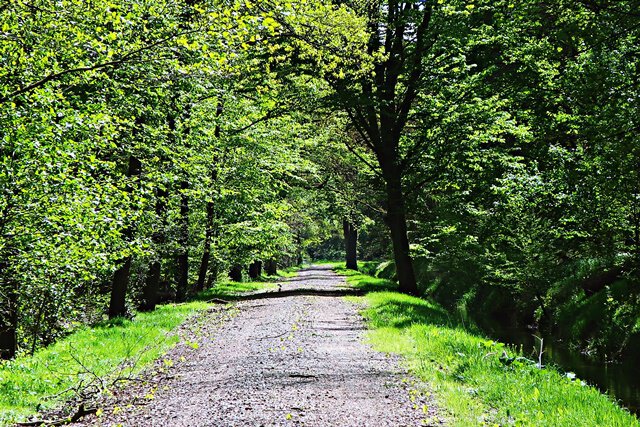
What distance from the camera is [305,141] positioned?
26734 millimetres

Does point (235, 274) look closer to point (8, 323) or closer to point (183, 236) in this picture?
point (183, 236)

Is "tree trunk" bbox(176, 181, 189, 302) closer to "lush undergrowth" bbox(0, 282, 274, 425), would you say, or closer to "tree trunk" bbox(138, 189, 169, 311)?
"tree trunk" bbox(138, 189, 169, 311)

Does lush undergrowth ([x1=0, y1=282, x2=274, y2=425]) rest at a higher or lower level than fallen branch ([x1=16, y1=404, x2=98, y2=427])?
higher

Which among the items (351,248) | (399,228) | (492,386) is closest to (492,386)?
(492,386)

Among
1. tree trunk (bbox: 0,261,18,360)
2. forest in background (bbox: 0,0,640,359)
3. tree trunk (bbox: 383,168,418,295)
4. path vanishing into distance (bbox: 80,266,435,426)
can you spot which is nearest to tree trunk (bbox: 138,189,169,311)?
forest in background (bbox: 0,0,640,359)

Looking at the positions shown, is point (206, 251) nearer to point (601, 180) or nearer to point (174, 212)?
point (174, 212)

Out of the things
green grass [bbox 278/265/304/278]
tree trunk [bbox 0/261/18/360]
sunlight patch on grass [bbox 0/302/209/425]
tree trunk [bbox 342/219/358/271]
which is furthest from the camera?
green grass [bbox 278/265/304/278]

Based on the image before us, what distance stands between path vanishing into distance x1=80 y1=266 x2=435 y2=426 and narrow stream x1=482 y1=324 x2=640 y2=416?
347 centimetres

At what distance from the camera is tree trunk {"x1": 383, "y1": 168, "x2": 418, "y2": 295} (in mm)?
20344

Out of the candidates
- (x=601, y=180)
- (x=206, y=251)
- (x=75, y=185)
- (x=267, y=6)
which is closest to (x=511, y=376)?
(x=601, y=180)

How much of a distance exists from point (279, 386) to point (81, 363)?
300 cm

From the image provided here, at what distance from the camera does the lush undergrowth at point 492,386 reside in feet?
19.4

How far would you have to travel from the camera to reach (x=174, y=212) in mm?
15156

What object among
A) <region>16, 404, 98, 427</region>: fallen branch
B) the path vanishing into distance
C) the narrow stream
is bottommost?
the narrow stream
